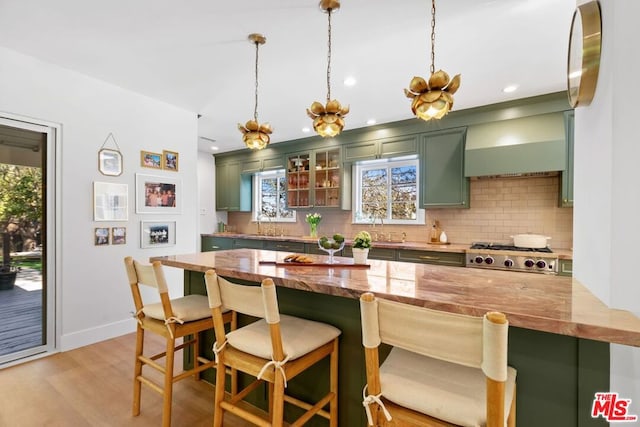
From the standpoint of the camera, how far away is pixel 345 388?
63.0 inches

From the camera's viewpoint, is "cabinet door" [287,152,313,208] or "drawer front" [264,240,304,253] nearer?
"drawer front" [264,240,304,253]

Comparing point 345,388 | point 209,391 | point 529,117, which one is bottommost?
point 209,391

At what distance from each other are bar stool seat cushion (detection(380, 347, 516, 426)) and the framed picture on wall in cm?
335

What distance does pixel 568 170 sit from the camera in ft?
10.1

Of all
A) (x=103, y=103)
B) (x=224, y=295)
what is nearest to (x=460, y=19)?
(x=224, y=295)

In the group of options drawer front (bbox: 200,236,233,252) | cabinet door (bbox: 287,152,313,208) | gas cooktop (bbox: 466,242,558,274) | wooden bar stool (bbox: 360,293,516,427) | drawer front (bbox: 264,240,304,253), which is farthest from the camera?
drawer front (bbox: 200,236,233,252)

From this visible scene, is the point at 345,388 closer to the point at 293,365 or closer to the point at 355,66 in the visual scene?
the point at 293,365

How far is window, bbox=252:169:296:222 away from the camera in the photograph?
5.81 m

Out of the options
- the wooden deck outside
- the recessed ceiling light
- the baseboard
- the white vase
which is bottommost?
the baseboard

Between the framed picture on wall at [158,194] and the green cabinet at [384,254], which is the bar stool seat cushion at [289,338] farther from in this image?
the framed picture on wall at [158,194]

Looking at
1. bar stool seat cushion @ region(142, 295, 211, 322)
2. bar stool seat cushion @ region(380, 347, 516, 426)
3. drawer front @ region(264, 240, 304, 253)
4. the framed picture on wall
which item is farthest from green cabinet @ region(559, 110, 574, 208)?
the framed picture on wall

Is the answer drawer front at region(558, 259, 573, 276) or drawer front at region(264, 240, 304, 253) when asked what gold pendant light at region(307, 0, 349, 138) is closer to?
drawer front at region(558, 259, 573, 276)

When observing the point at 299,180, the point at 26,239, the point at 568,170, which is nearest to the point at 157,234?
the point at 26,239

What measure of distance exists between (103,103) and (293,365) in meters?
3.40
